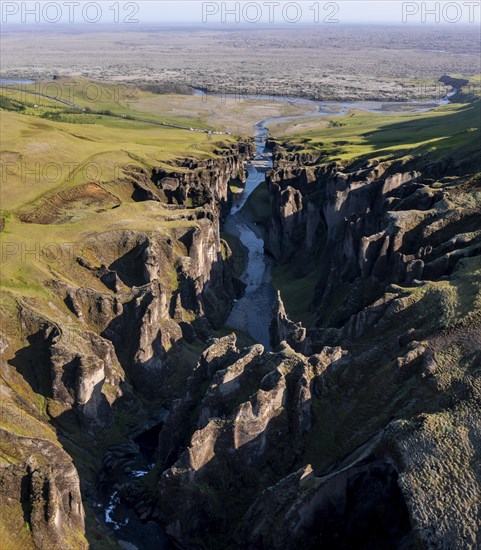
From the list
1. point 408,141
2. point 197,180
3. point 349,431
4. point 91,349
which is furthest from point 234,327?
point 408,141

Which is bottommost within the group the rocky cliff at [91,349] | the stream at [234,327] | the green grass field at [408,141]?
the stream at [234,327]

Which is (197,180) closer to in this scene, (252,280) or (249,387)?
(252,280)

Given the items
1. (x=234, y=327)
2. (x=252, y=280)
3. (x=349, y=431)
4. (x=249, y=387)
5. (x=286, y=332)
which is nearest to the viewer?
(x=349, y=431)

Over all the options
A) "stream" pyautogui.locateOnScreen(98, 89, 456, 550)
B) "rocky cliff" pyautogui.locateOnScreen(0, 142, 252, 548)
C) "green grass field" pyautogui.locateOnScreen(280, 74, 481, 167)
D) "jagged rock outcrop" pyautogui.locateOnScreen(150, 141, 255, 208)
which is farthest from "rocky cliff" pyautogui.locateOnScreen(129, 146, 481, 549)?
"jagged rock outcrop" pyautogui.locateOnScreen(150, 141, 255, 208)

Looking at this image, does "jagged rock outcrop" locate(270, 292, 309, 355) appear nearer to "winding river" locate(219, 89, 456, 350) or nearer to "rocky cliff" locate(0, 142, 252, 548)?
"winding river" locate(219, 89, 456, 350)

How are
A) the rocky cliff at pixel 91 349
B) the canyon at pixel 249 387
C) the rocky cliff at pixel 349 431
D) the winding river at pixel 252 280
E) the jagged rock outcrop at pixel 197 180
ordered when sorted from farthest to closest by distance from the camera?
the jagged rock outcrop at pixel 197 180 → the winding river at pixel 252 280 → the rocky cliff at pixel 91 349 → the canyon at pixel 249 387 → the rocky cliff at pixel 349 431

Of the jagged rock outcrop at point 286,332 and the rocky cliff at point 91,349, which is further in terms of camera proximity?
the jagged rock outcrop at point 286,332

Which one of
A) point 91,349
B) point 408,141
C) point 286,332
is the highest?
point 408,141

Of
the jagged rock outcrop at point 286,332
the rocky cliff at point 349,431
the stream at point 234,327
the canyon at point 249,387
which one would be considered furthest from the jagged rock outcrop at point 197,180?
the rocky cliff at point 349,431

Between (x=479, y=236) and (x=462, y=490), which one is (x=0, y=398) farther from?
(x=479, y=236)

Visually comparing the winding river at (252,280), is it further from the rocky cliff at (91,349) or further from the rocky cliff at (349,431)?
the rocky cliff at (349,431)

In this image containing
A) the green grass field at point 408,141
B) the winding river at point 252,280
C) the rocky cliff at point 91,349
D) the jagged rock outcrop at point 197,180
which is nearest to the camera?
the rocky cliff at point 91,349

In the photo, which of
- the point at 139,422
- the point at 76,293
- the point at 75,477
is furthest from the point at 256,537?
the point at 76,293
